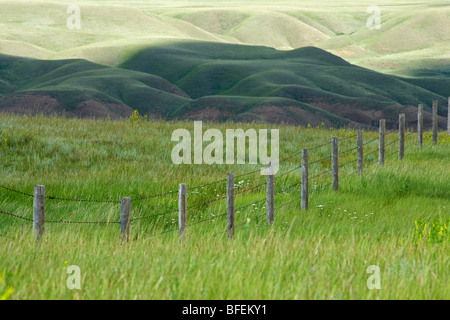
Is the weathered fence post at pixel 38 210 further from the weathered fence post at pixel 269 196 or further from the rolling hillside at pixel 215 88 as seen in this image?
Result: the rolling hillside at pixel 215 88

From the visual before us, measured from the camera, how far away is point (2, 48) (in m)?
89.9

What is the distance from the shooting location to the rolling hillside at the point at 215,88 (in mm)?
50188

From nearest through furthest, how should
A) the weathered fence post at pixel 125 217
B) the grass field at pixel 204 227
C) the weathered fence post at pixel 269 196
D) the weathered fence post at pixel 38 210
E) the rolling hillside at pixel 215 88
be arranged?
the grass field at pixel 204 227
the weathered fence post at pixel 38 210
the weathered fence post at pixel 125 217
the weathered fence post at pixel 269 196
the rolling hillside at pixel 215 88

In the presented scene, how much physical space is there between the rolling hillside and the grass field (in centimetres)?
2445

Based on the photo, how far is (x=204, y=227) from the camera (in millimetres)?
10180

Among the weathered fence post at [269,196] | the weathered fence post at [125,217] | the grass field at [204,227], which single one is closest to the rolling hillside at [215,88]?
the grass field at [204,227]

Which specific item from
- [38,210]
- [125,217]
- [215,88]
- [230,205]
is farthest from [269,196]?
[215,88]

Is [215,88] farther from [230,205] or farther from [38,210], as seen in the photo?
[38,210]

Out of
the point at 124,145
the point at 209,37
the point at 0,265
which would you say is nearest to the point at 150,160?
the point at 124,145

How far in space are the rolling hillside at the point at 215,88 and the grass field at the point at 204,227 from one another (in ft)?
80.2

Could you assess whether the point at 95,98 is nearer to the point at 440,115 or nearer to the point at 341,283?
the point at 440,115

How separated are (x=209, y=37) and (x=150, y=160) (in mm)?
149098

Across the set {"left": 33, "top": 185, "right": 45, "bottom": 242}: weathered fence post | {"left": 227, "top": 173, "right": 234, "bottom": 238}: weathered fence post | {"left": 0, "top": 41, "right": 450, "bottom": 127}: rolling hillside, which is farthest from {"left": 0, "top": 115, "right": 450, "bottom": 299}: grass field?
{"left": 0, "top": 41, "right": 450, "bottom": 127}: rolling hillside

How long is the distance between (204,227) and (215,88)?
212 feet
